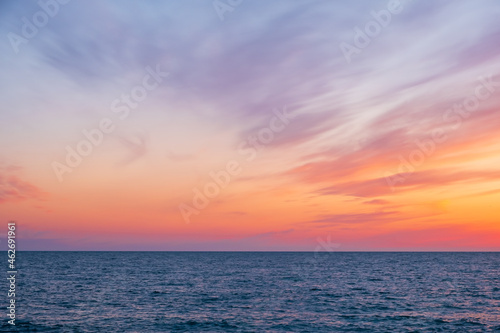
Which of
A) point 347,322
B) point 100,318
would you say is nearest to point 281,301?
point 347,322

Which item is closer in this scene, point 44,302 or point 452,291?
point 44,302

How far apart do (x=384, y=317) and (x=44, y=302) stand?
45.7 meters

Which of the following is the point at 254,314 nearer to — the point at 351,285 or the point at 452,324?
the point at 452,324

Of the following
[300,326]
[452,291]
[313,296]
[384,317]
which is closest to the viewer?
[300,326]

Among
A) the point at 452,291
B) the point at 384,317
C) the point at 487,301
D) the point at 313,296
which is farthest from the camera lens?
the point at 452,291

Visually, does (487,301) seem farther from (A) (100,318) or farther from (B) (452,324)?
(A) (100,318)

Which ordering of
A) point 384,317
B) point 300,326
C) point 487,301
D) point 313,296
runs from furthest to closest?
point 313,296 < point 487,301 < point 384,317 < point 300,326

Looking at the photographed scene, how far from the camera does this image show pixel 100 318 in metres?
43.0

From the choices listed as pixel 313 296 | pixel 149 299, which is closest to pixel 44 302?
pixel 149 299

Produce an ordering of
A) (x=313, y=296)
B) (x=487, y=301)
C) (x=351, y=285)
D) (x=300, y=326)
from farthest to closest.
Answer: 1. (x=351, y=285)
2. (x=313, y=296)
3. (x=487, y=301)
4. (x=300, y=326)

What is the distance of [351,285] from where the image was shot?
7712cm

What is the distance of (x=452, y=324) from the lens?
41844 mm

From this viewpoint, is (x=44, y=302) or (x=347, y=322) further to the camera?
(x=44, y=302)

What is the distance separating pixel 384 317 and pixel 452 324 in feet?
23.9
